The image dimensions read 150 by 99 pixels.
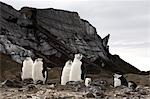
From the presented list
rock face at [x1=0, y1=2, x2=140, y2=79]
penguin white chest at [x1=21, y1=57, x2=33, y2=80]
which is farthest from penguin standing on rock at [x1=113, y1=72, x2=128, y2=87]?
rock face at [x1=0, y1=2, x2=140, y2=79]

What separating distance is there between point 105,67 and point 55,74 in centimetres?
4787

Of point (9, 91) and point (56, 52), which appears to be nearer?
point (9, 91)

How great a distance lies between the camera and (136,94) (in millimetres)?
21641

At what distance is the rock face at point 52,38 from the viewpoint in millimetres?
→ 103250

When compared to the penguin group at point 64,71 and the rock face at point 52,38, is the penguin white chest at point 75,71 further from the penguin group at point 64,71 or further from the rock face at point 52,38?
the rock face at point 52,38

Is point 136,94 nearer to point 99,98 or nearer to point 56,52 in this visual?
point 99,98

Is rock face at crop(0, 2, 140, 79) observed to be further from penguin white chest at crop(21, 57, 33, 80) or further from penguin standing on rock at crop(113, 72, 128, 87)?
penguin white chest at crop(21, 57, 33, 80)

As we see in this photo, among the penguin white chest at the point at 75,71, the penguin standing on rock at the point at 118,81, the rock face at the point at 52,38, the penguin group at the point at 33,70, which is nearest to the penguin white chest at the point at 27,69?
the penguin group at the point at 33,70

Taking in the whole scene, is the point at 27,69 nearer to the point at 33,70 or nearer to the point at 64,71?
the point at 33,70

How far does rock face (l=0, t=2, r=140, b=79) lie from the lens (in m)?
103

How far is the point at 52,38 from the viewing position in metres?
122

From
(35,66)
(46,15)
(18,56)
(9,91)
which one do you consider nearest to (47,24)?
(46,15)

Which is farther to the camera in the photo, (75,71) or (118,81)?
(118,81)

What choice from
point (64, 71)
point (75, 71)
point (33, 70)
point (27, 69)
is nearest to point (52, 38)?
point (27, 69)
